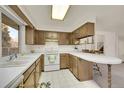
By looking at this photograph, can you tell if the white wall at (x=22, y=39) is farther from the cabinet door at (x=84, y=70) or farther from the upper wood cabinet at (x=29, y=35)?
the cabinet door at (x=84, y=70)

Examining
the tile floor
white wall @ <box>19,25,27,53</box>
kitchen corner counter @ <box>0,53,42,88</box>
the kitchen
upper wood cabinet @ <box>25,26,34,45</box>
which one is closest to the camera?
kitchen corner counter @ <box>0,53,42,88</box>

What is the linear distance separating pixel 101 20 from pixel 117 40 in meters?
0.78

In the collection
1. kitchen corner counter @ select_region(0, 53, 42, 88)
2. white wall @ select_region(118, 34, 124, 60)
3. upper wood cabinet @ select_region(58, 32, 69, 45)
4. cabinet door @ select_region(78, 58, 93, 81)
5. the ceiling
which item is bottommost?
cabinet door @ select_region(78, 58, 93, 81)

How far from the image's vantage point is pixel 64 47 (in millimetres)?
5047

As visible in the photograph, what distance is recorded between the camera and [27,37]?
355 cm

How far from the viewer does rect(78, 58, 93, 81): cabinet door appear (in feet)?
9.50

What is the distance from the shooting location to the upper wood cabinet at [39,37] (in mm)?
4414

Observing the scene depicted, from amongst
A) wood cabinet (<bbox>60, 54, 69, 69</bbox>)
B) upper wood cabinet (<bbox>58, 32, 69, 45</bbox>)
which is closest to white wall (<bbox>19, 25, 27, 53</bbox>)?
wood cabinet (<bbox>60, 54, 69, 69</bbox>)

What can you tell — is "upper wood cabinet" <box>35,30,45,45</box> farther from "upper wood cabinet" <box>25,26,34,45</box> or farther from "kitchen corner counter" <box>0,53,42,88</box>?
"kitchen corner counter" <box>0,53,42,88</box>

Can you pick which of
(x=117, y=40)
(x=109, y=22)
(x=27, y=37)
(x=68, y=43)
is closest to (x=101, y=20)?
(x=109, y=22)

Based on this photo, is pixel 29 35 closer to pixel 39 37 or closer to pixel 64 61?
pixel 39 37

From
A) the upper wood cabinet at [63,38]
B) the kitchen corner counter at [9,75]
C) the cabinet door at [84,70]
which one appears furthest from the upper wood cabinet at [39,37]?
the kitchen corner counter at [9,75]

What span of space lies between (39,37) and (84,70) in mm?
2706

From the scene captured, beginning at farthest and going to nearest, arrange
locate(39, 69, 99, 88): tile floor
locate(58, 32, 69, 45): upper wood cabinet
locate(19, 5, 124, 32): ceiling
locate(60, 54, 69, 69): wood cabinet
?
locate(58, 32, 69, 45): upper wood cabinet, locate(60, 54, 69, 69): wood cabinet, locate(39, 69, 99, 88): tile floor, locate(19, 5, 124, 32): ceiling
